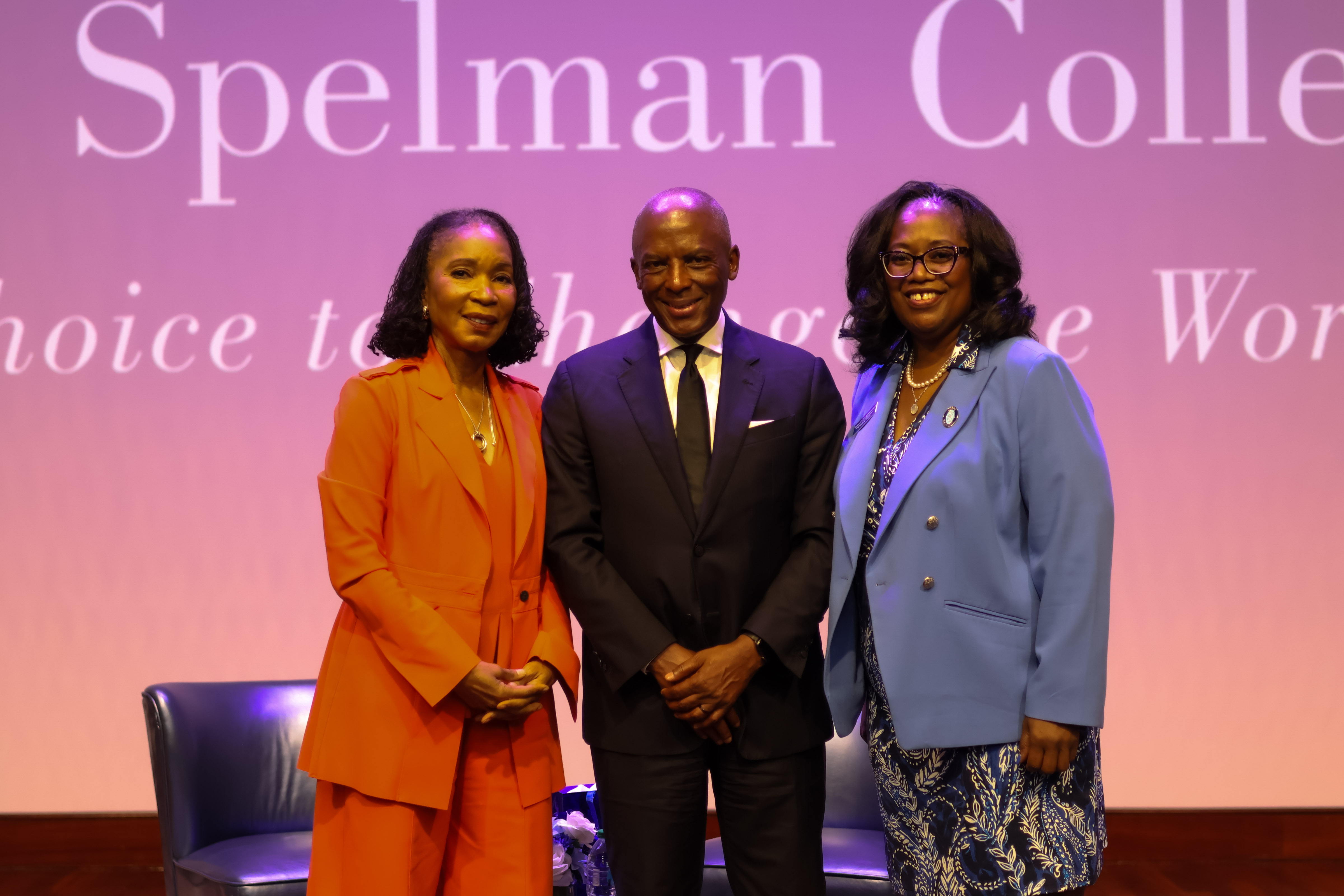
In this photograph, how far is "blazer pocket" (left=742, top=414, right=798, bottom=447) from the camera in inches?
83.7

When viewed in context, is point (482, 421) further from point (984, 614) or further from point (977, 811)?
point (977, 811)

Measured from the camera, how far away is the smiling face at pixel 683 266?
2.18m

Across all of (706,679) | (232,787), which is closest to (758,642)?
(706,679)

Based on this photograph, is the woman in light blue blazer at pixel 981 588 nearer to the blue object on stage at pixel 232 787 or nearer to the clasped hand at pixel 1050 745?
the clasped hand at pixel 1050 745

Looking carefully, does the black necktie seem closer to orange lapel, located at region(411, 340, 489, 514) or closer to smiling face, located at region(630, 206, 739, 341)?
smiling face, located at region(630, 206, 739, 341)

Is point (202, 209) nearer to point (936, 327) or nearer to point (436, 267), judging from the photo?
point (436, 267)

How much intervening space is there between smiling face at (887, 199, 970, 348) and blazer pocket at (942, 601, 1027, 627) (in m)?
0.50

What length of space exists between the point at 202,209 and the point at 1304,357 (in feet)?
12.5

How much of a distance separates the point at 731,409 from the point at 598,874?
1175 millimetres

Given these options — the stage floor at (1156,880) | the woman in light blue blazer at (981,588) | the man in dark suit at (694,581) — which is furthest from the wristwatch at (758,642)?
the stage floor at (1156,880)

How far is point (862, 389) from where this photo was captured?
2.22 metres

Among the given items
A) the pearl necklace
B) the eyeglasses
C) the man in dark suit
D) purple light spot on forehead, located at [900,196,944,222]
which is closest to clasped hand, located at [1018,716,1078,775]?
the man in dark suit

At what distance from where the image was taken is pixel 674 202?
2.20 metres

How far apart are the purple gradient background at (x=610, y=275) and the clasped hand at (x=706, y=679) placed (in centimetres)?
194
